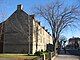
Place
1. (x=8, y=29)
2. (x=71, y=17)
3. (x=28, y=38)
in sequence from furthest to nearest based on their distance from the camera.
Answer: (x=8, y=29) < (x=28, y=38) < (x=71, y=17)

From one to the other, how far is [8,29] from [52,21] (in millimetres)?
18198

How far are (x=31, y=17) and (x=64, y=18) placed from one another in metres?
15.2

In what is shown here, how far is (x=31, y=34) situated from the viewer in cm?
5928

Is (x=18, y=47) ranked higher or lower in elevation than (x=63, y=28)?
lower

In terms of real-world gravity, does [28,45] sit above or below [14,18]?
below

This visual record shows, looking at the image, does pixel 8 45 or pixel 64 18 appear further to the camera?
pixel 8 45

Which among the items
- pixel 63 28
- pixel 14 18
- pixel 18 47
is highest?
pixel 14 18

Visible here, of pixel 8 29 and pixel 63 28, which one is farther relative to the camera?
pixel 8 29

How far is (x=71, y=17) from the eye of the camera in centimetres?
4403

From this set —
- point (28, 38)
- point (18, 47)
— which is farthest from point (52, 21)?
point (18, 47)

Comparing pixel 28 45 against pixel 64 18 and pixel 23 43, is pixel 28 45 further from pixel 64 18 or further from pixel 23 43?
pixel 64 18

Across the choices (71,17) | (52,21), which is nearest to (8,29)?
(52,21)

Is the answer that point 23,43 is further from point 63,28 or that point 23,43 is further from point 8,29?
point 63,28

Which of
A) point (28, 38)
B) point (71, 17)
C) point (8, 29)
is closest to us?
point (71, 17)
